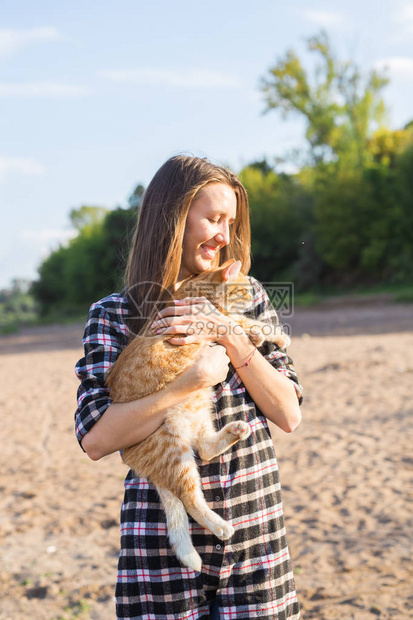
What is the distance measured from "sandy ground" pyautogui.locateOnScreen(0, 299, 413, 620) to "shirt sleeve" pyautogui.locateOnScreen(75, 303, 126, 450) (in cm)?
254

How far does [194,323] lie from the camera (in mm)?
1890

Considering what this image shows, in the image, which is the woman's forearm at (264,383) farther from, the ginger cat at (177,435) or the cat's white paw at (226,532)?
the cat's white paw at (226,532)

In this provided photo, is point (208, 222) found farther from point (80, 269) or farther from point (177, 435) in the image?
point (80, 269)

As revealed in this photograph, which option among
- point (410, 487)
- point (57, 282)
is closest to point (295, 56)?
point (57, 282)

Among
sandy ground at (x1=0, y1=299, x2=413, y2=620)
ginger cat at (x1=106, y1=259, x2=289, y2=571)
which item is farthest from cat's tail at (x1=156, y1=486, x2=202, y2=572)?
sandy ground at (x1=0, y1=299, x2=413, y2=620)

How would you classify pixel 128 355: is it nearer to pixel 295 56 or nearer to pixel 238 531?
pixel 238 531

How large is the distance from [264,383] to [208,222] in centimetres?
57

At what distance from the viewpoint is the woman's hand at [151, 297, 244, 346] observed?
6.12 ft

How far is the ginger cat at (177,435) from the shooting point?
1.72 m

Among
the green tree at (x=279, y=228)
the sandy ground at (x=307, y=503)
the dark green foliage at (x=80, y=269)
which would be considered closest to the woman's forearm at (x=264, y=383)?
the sandy ground at (x=307, y=503)

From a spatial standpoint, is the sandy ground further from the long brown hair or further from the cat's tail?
the long brown hair

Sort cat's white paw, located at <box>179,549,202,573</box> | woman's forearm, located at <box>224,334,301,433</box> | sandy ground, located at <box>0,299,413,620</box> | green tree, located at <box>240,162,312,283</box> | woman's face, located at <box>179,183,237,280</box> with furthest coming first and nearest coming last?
green tree, located at <box>240,162,312,283</box> → sandy ground, located at <box>0,299,413,620</box> → woman's face, located at <box>179,183,237,280</box> → woman's forearm, located at <box>224,334,301,433</box> → cat's white paw, located at <box>179,549,202,573</box>

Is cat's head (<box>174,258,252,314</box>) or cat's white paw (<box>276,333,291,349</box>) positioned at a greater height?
cat's head (<box>174,258,252,314</box>)

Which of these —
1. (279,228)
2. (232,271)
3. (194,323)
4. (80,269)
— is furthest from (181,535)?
(80,269)
